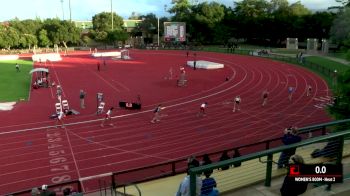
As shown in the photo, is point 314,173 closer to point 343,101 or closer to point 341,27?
point 343,101

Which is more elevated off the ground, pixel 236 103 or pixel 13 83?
pixel 13 83

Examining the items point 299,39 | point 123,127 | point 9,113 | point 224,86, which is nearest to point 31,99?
point 9,113

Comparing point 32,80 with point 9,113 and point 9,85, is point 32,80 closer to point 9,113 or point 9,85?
point 9,85

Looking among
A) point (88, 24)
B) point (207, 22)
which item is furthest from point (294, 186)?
point (88, 24)

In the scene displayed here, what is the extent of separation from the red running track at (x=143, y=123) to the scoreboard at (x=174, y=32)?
3378cm

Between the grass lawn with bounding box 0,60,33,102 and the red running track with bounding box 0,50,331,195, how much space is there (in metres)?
1.58

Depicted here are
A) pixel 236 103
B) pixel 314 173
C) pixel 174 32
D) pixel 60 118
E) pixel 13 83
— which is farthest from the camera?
pixel 174 32

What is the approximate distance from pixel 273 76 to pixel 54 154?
30.6 m

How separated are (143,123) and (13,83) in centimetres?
2244

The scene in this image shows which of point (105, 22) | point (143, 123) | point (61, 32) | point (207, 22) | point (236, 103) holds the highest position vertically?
point (105, 22)

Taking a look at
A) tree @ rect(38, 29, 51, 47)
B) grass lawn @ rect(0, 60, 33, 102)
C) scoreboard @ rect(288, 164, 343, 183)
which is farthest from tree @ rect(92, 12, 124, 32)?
scoreboard @ rect(288, 164, 343, 183)

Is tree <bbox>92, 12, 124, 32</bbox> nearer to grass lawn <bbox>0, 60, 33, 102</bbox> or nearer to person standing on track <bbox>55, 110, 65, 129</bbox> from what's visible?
grass lawn <bbox>0, 60, 33, 102</bbox>

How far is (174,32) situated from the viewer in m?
78.1

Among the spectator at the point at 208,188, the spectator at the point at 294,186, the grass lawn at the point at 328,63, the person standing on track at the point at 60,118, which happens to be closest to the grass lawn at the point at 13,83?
the person standing on track at the point at 60,118
